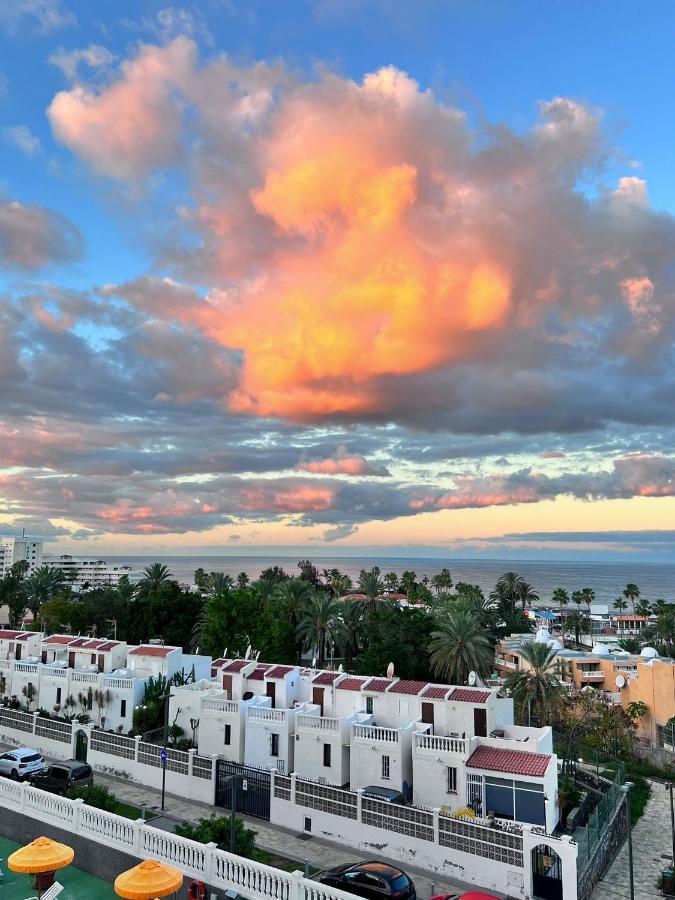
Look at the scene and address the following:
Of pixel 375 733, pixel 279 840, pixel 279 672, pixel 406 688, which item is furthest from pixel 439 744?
pixel 279 672

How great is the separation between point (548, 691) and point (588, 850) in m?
21.3

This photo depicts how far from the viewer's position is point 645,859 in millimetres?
27641

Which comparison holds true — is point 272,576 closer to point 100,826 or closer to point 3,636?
point 3,636

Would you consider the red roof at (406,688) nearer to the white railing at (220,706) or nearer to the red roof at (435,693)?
the red roof at (435,693)

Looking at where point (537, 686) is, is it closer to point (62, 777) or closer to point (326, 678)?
point (326, 678)

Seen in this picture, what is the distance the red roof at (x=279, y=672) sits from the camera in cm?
3572

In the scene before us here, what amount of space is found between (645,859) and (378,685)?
1326 cm

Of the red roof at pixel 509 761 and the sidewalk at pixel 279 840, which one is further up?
the red roof at pixel 509 761

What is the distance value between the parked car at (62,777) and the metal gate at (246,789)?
544 centimetres

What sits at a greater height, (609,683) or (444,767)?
(444,767)

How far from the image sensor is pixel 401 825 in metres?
23.2

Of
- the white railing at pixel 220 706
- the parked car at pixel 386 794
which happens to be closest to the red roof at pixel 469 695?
the parked car at pixel 386 794

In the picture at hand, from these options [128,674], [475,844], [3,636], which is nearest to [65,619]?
[3,636]

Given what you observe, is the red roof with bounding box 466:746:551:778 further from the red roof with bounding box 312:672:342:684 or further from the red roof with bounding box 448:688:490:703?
the red roof with bounding box 312:672:342:684
